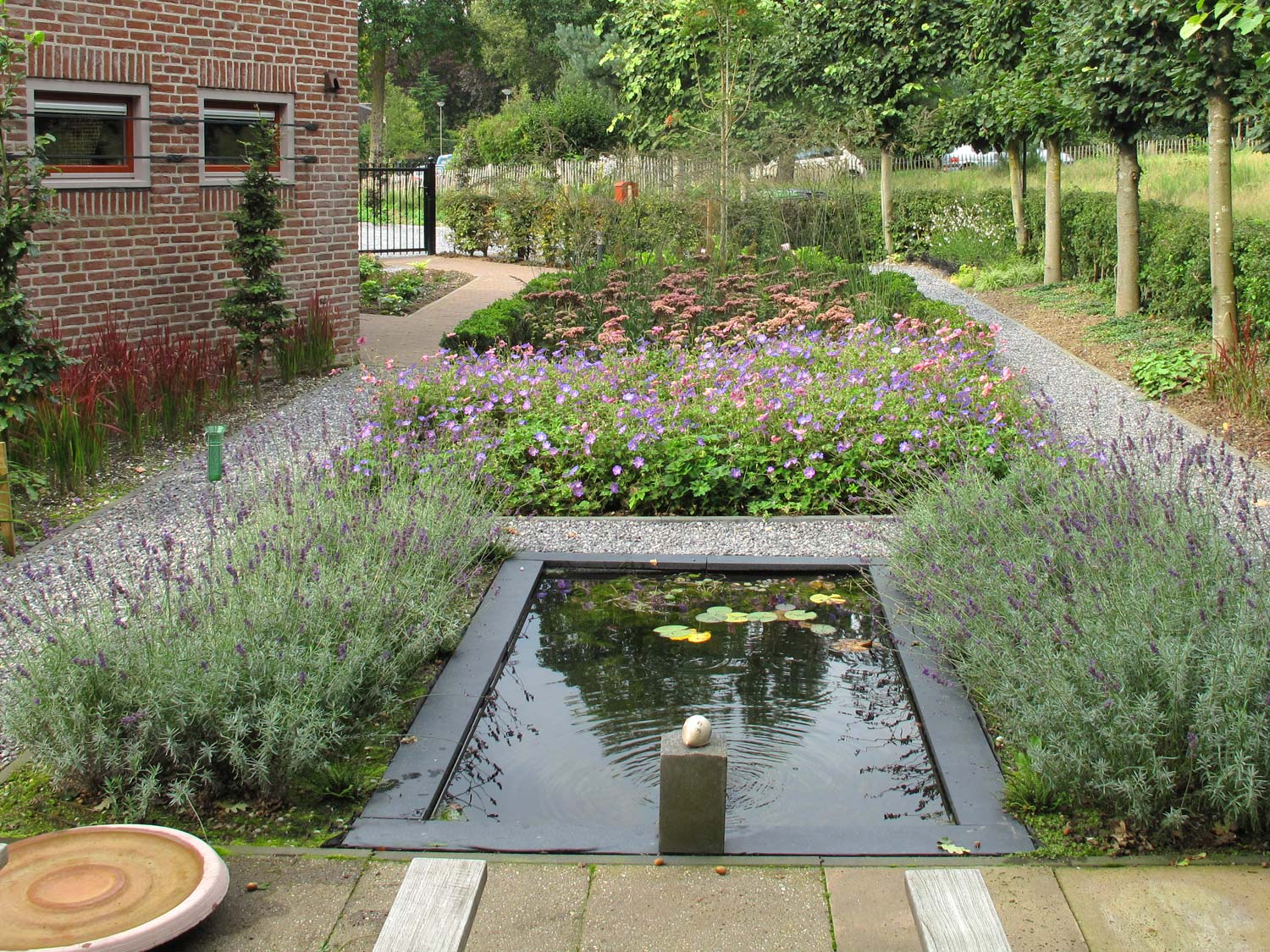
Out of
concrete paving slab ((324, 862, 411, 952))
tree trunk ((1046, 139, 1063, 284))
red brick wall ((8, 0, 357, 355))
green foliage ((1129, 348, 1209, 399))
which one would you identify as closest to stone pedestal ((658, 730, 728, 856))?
concrete paving slab ((324, 862, 411, 952))

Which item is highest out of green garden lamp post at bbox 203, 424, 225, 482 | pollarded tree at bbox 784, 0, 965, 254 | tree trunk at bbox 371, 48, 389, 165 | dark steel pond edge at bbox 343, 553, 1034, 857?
tree trunk at bbox 371, 48, 389, 165

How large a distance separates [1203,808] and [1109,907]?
0.59 m

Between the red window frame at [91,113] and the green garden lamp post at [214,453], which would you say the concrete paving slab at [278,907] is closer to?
the green garden lamp post at [214,453]

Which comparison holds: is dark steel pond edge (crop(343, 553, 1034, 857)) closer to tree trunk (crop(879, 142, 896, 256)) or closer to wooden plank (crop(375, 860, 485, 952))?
wooden plank (crop(375, 860, 485, 952))

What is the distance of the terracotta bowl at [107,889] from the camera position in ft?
8.97

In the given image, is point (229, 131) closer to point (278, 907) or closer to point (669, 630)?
point (669, 630)

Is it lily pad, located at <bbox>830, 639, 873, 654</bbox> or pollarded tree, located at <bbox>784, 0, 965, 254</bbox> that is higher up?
pollarded tree, located at <bbox>784, 0, 965, 254</bbox>

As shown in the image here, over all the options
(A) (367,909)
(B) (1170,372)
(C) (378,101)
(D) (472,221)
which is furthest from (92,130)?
(C) (378,101)

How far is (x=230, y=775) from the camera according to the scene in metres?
3.73

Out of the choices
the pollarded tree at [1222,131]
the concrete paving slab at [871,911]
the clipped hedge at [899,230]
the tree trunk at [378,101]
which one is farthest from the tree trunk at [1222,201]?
the tree trunk at [378,101]

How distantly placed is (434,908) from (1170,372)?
8.75m

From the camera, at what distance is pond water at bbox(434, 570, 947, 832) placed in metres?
3.82

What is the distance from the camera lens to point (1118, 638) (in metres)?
3.64

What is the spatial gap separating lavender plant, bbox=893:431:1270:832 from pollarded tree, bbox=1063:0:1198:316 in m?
6.55
